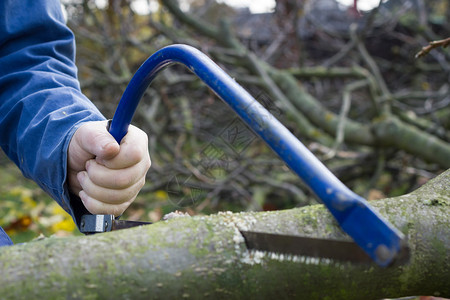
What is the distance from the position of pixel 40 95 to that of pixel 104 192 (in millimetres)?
401

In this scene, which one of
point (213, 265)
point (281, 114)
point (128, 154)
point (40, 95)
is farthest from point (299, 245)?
point (281, 114)

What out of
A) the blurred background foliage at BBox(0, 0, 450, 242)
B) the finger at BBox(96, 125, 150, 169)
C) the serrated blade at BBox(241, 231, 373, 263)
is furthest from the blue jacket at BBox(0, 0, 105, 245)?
the blurred background foliage at BBox(0, 0, 450, 242)

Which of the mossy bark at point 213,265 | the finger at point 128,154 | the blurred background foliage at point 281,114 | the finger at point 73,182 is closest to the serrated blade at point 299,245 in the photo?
the mossy bark at point 213,265

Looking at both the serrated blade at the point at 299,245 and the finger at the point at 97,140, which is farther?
the finger at the point at 97,140

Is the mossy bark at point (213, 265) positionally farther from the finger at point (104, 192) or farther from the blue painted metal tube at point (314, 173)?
the finger at point (104, 192)

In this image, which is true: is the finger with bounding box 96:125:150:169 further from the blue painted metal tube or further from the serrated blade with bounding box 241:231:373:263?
the serrated blade with bounding box 241:231:373:263

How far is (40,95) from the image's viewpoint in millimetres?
1303

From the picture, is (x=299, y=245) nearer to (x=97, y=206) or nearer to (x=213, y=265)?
(x=213, y=265)

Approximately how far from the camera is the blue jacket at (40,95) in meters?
1.20

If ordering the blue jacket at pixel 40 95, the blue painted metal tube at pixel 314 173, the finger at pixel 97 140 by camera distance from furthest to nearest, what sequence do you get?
the blue jacket at pixel 40 95
the finger at pixel 97 140
the blue painted metal tube at pixel 314 173

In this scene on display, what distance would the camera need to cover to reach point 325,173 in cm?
67

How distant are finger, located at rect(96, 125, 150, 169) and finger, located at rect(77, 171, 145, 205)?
2.7 inches

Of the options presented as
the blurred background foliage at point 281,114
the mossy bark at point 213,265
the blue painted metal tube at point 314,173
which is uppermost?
the blue painted metal tube at point 314,173

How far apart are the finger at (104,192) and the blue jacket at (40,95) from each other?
0.06 meters
